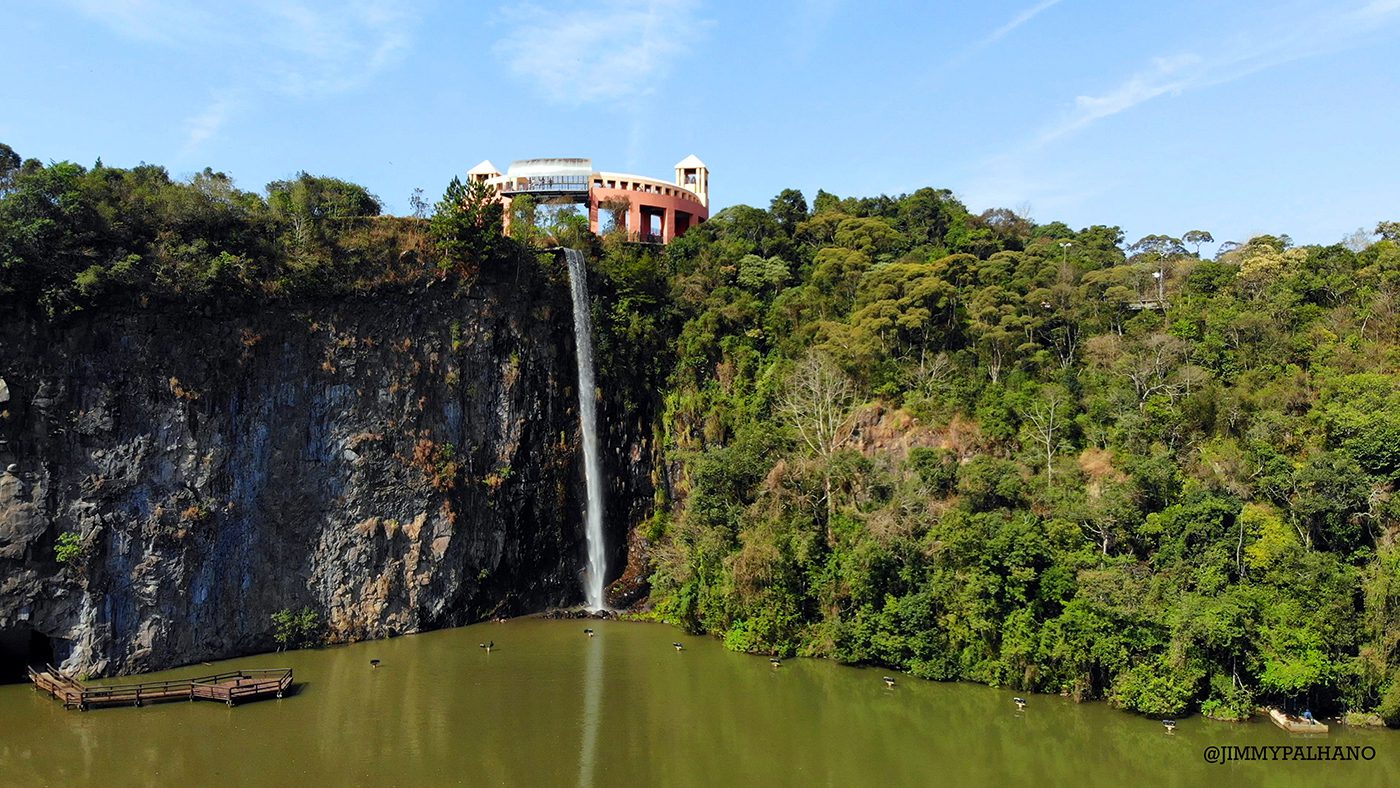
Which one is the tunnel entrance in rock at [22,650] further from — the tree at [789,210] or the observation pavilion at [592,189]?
the tree at [789,210]

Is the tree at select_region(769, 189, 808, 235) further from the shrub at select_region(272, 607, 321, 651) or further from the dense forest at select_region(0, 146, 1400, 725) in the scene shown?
Result: the shrub at select_region(272, 607, 321, 651)

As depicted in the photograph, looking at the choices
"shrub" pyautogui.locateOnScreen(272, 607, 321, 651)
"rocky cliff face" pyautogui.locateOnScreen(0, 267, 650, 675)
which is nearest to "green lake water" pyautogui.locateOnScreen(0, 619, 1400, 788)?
"shrub" pyautogui.locateOnScreen(272, 607, 321, 651)

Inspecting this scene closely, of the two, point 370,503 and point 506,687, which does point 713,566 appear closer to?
point 506,687

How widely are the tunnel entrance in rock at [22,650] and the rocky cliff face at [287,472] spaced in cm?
13

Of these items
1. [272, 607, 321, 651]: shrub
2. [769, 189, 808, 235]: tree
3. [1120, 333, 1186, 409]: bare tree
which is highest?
[769, 189, 808, 235]: tree

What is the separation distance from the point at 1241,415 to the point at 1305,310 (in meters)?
5.66

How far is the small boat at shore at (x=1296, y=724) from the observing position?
18047 millimetres

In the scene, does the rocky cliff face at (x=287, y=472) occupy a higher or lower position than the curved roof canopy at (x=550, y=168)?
lower

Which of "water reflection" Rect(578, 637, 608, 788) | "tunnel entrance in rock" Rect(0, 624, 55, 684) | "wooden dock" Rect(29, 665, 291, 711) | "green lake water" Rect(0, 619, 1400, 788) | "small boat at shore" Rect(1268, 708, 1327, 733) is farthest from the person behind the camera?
"tunnel entrance in rock" Rect(0, 624, 55, 684)

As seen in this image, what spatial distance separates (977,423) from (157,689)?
66.5 ft

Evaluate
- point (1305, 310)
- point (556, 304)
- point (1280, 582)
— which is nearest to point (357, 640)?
point (556, 304)

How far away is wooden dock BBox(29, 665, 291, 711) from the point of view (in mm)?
19469

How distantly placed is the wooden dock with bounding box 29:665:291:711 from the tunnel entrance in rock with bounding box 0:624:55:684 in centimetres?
148

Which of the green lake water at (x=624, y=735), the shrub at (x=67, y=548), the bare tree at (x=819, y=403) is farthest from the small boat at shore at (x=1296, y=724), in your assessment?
the shrub at (x=67, y=548)
